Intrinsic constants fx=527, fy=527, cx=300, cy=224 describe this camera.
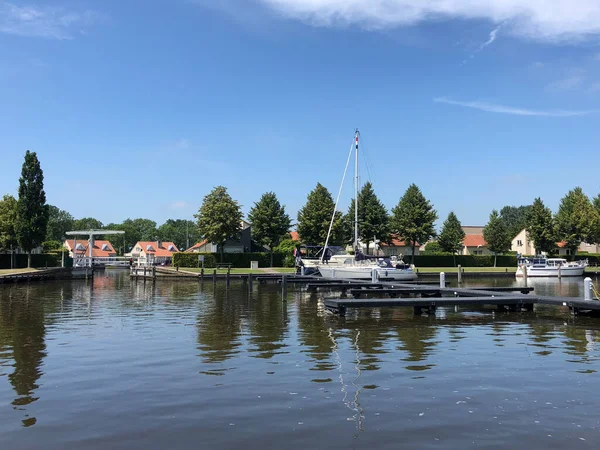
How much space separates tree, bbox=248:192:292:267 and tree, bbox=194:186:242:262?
3.46 m

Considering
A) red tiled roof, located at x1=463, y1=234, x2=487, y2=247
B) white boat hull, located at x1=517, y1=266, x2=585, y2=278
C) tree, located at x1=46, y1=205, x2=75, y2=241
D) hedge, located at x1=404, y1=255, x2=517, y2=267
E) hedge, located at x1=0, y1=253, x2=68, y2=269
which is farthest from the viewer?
tree, located at x1=46, y1=205, x2=75, y2=241

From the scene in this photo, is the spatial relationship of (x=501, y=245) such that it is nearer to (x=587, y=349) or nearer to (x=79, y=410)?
(x=587, y=349)

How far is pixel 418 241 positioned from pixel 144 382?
7259 cm

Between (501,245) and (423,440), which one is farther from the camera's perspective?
(501,245)

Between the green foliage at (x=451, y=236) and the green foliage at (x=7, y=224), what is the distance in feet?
202

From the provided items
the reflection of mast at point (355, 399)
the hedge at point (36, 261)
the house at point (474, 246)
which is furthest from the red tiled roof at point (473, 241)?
the reflection of mast at point (355, 399)

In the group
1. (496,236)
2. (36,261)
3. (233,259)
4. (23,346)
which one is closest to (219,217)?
(233,259)

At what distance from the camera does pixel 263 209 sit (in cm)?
7825

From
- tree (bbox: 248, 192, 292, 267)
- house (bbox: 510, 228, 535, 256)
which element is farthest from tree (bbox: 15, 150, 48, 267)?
house (bbox: 510, 228, 535, 256)

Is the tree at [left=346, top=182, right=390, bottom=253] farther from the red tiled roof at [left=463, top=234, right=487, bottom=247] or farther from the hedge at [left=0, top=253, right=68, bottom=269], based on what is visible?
the red tiled roof at [left=463, top=234, right=487, bottom=247]

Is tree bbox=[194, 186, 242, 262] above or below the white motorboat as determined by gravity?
above

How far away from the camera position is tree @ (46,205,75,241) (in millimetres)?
163375

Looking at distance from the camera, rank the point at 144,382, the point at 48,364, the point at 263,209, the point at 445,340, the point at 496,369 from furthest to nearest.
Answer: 1. the point at 263,209
2. the point at 445,340
3. the point at 48,364
4. the point at 496,369
5. the point at 144,382

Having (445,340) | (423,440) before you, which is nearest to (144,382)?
(423,440)
